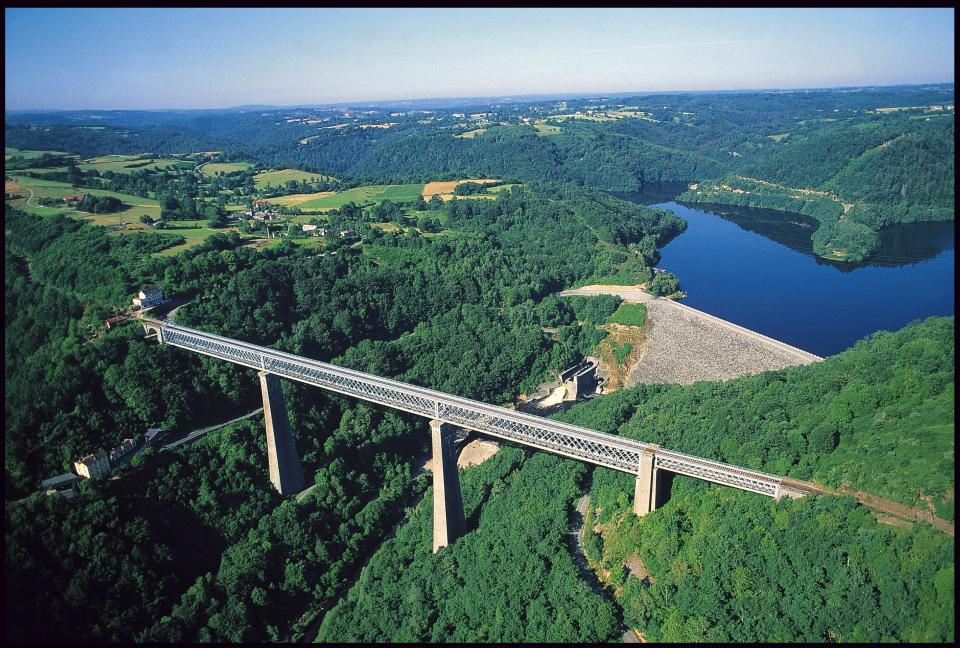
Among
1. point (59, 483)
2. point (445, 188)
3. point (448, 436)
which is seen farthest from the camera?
point (445, 188)

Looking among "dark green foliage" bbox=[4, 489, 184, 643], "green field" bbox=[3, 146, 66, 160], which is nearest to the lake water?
"dark green foliage" bbox=[4, 489, 184, 643]

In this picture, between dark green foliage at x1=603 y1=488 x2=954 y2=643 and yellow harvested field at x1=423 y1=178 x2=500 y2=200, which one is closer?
dark green foliage at x1=603 y1=488 x2=954 y2=643

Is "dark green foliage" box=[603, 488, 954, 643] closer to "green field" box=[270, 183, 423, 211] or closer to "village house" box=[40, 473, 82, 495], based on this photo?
"village house" box=[40, 473, 82, 495]

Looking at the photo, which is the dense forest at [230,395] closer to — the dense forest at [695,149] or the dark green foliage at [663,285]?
the dark green foliage at [663,285]

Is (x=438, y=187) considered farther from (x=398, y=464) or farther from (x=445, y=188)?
(x=398, y=464)

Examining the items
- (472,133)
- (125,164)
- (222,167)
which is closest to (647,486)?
(125,164)
